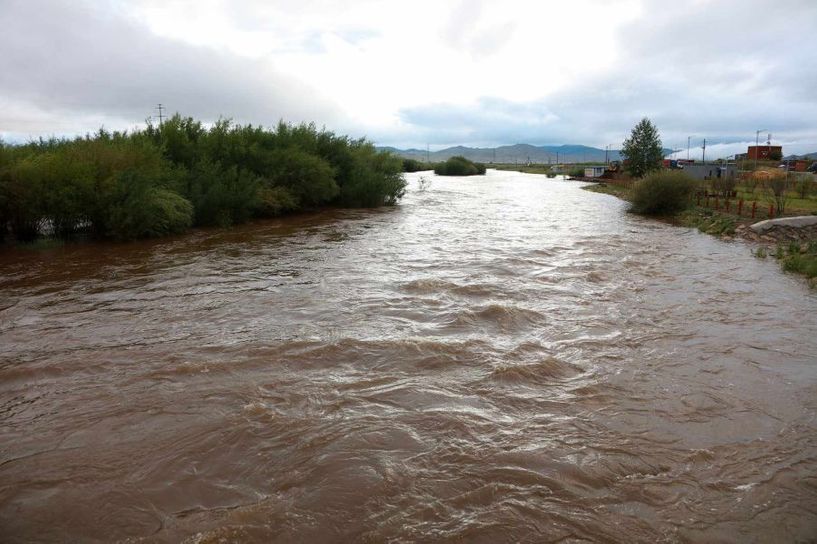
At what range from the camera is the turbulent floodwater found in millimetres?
4184

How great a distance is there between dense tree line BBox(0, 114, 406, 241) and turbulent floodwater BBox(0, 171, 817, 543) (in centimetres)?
435

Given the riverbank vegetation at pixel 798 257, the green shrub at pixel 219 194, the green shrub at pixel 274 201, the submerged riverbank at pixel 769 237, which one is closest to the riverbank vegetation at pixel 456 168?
the submerged riverbank at pixel 769 237

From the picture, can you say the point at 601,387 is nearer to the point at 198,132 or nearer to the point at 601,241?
the point at 601,241

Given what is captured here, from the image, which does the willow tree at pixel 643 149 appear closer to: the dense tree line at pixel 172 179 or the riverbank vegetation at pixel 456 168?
the dense tree line at pixel 172 179

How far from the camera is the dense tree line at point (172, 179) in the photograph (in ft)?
54.2

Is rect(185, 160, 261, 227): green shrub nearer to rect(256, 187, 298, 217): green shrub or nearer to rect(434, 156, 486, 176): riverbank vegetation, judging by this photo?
rect(256, 187, 298, 217): green shrub

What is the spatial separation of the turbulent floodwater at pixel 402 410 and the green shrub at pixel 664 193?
70.0 feet

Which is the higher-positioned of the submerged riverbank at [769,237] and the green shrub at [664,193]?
the green shrub at [664,193]

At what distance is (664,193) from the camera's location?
32375 mm

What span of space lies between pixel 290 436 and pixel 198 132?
2356cm

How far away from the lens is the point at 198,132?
82.5 feet

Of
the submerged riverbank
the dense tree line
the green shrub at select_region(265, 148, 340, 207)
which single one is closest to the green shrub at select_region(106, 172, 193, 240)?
the dense tree line

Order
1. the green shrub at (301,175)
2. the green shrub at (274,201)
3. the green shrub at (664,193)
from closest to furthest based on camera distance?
1. the green shrub at (274,201)
2. the green shrub at (301,175)
3. the green shrub at (664,193)

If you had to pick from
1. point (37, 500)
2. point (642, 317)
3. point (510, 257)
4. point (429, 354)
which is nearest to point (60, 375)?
point (37, 500)
